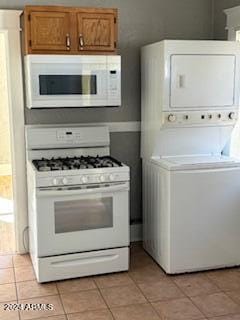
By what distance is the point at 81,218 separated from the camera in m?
3.41

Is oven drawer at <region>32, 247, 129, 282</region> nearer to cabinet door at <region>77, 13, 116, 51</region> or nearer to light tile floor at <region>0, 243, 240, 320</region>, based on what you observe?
light tile floor at <region>0, 243, 240, 320</region>

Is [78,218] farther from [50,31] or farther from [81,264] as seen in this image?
[50,31]

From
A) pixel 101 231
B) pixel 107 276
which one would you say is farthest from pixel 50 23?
pixel 107 276

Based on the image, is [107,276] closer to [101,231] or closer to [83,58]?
[101,231]

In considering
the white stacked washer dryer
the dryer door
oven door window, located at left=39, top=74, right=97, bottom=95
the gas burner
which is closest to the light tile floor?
the white stacked washer dryer

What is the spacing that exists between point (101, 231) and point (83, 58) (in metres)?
1.38

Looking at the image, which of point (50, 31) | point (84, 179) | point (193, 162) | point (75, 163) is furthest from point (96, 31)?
point (193, 162)

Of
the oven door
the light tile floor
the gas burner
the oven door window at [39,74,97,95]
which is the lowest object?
the light tile floor

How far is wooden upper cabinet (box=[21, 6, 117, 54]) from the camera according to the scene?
3.36 metres

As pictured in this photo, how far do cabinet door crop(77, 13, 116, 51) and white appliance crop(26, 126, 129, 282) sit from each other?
0.94 meters

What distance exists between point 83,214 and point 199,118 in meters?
1.23

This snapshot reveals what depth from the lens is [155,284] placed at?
11.1 feet

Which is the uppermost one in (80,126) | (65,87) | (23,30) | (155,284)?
(23,30)

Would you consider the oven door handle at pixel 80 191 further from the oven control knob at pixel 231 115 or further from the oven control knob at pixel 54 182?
the oven control knob at pixel 231 115
